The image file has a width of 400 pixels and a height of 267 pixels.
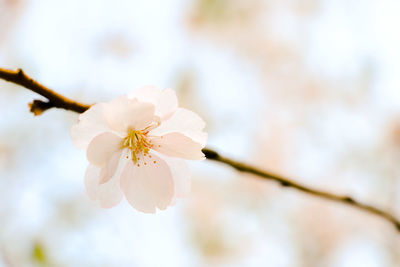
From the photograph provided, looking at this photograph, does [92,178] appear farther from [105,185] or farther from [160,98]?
[160,98]

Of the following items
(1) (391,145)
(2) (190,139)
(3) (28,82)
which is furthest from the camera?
(1) (391,145)

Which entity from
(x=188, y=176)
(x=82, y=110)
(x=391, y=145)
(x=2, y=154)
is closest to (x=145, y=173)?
(x=188, y=176)

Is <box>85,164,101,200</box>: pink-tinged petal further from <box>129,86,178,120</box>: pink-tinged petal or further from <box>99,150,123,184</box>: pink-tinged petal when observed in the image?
<box>129,86,178,120</box>: pink-tinged petal

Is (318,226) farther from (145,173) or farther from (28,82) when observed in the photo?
(28,82)

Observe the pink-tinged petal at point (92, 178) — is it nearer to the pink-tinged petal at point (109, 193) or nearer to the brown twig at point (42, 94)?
the pink-tinged petal at point (109, 193)

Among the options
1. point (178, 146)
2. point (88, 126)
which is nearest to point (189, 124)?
point (178, 146)

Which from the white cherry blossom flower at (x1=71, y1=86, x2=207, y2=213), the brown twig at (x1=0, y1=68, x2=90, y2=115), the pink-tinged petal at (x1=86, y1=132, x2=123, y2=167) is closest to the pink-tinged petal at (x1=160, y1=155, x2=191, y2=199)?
the white cherry blossom flower at (x1=71, y1=86, x2=207, y2=213)

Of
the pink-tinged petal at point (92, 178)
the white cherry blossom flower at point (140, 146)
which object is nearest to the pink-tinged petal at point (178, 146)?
the white cherry blossom flower at point (140, 146)
